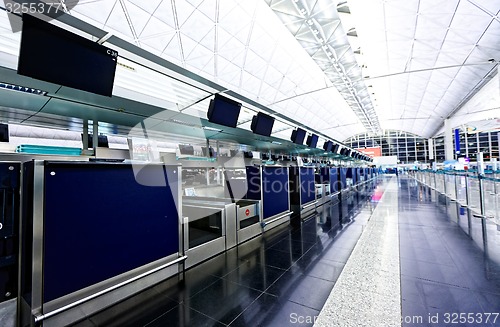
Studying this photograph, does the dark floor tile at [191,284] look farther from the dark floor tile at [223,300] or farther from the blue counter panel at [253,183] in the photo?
the blue counter panel at [253,183]

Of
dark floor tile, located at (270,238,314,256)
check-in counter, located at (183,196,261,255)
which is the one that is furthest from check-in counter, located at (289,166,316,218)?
dark floor tile, located at (270,238,314,256)

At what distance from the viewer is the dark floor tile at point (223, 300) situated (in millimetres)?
1758

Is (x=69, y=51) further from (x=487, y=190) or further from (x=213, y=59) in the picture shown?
(x=213, y=59)

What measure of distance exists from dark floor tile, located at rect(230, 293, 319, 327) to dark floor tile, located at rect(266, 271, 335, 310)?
9 cm

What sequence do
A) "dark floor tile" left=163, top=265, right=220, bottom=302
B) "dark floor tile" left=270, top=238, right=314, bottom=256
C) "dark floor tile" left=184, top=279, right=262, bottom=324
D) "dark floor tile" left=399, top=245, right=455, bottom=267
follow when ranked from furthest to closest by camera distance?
1. "dark floor tile" left=270, top=238, right=314, bottom=256
2. "dark floor tile" left=399, top=245, right=455, bottom=267
3. "dark floor tile" left=163, top=265, right=220, bottom=302
4. "dark floor tile" left=184, top=279, right=262, bottom=324

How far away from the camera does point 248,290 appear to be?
211 centimetres

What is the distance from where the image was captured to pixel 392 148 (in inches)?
1656

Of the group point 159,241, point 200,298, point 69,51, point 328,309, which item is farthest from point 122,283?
point 69,51

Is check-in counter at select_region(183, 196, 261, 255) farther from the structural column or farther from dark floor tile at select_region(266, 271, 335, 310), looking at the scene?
→ the structural column

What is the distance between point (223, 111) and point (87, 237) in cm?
276

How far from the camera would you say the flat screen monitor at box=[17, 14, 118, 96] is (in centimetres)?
189

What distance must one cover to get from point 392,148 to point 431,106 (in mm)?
23349

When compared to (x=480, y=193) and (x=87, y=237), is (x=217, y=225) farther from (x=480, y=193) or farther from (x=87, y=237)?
(x=480, y=193)

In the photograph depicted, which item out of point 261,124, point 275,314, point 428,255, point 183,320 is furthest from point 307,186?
point 183,320
